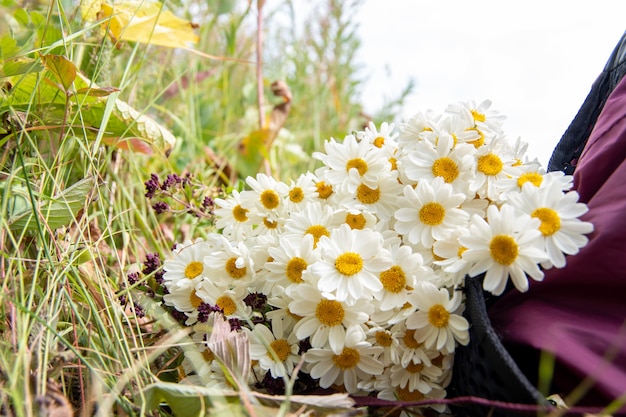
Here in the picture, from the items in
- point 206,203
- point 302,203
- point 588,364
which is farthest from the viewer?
point 206,203

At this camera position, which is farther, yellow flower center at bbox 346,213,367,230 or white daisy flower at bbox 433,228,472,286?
yellow flower center at bbox 346,213,367,230

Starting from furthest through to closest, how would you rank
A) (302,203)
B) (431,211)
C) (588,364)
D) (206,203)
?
(206,203), (302,203), (431,211), (588,364)

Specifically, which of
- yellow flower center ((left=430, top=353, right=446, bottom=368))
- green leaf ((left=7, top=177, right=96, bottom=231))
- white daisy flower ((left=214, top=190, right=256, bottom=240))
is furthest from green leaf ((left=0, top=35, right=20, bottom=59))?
yellow flower center ((left=430, top=353, right=446, bottom=368))

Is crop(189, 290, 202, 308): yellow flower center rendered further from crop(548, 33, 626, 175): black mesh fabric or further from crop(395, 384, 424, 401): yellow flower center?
crop(548, 33, 626, 175): black mesh fabric

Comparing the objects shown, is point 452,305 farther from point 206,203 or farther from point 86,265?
point 86,265

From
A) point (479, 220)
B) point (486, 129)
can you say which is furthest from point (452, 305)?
point (486, 129)

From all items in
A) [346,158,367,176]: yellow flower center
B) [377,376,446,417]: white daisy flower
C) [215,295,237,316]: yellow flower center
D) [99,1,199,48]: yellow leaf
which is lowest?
[377,376,446,417]: white daisy flower

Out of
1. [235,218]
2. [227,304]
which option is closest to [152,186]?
[235,218]
